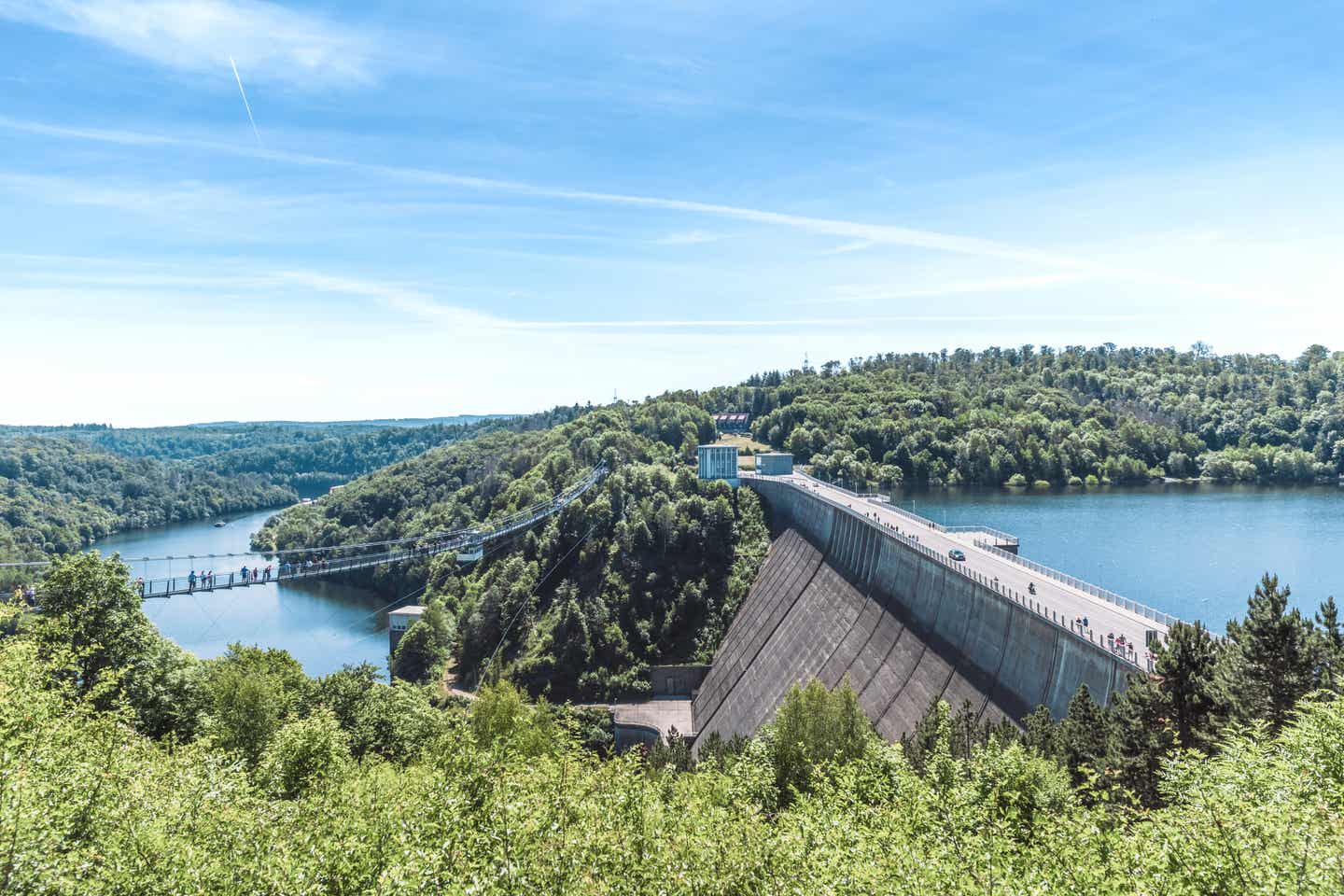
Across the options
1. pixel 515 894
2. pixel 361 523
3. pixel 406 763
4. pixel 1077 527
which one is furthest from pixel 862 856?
pixel 361 523

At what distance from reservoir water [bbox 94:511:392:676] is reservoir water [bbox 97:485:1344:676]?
204 mm

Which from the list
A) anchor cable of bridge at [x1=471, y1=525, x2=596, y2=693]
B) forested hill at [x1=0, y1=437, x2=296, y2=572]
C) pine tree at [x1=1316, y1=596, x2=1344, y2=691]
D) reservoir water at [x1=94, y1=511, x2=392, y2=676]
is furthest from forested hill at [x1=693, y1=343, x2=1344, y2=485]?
forested hill at [x1=0, y1=437, x2=296, y2=572]

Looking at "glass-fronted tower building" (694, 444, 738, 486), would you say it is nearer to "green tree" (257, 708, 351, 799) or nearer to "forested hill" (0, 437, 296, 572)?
"green tree" (257, 708, 351, 799)

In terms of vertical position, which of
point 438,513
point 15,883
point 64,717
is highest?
point 15,883

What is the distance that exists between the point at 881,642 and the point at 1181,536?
1927 inches

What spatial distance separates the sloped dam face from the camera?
32.0m

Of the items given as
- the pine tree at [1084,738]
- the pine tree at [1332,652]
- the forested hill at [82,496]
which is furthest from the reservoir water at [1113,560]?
the pine tree at [1332,652]

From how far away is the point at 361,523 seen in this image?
124 metres

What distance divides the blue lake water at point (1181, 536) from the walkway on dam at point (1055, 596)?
13069mm

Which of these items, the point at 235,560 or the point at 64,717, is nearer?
the point at 64,717

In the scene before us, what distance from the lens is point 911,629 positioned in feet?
139

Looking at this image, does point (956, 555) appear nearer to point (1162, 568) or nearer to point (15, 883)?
point (1162, 568)

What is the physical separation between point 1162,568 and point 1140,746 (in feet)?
164

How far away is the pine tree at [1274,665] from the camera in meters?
18.5
